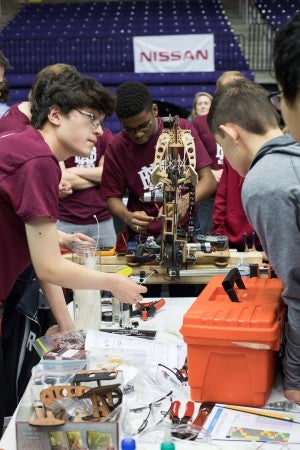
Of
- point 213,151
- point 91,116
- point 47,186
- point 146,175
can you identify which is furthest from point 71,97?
point 213,151

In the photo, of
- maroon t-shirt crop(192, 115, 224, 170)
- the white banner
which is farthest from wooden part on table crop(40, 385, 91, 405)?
the white banner

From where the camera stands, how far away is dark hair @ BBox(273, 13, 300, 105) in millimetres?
943

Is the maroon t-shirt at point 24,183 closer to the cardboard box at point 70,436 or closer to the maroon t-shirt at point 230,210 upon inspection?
the cardboard box at point 70,436

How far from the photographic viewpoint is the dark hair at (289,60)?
943 mm

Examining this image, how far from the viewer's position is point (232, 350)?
144 centimetres

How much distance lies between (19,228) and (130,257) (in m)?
0.82

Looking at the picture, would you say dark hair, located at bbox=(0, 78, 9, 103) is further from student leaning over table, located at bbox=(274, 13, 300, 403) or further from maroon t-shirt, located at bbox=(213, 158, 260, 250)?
student leaning over table, located at bbox=(274, 13, 300, 403)

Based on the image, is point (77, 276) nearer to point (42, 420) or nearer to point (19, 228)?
point (19, 228)

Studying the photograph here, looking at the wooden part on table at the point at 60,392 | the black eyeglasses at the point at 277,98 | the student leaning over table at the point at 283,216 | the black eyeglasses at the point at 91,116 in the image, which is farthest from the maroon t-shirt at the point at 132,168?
the wooden part on table at the point at 60,392

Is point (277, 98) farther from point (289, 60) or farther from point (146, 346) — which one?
point (146, 346)

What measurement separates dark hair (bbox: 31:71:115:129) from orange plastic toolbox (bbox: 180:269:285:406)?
68cm

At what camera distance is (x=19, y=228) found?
1717 mm

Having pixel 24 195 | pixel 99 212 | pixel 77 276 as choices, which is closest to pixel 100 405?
pixel 77 276

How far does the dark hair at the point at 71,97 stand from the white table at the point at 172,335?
0.69 meters
